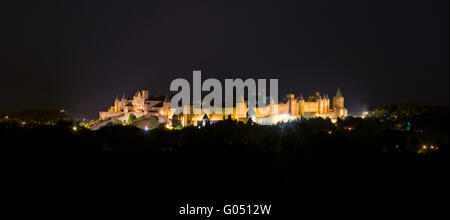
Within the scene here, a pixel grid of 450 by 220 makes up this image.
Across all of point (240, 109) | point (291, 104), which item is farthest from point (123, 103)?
point (291, 104)

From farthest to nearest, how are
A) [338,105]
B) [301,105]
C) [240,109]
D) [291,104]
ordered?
[338,105], [301,105], [291,104], [240,109]

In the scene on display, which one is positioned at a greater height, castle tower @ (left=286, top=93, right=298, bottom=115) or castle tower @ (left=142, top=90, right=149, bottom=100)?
castle tower @ (left=142, top=90, right=149, bottom=100)

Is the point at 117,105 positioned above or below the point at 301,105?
above

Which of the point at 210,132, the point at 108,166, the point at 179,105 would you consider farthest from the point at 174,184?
the point at 179,105

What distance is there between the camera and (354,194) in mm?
10492

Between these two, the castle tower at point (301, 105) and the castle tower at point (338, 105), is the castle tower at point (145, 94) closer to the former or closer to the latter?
the castle tower at point (301, 105)

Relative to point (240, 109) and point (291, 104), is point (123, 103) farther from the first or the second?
point (291, 104)

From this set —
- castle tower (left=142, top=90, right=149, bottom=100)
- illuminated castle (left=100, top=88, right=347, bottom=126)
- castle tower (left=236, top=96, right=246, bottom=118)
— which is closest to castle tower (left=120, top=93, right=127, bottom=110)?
illuminated castle (left=100, top=88, right=347, bottom=126)

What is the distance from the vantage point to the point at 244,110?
1353 inches

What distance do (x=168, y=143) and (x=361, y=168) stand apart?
10.7 meters

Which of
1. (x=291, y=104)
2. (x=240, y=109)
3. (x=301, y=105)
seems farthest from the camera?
(x=301, y=105)

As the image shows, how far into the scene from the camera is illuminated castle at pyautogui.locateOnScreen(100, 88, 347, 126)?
32594 mm

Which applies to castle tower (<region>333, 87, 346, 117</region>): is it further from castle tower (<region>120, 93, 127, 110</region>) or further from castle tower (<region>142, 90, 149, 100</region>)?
castle tower (<region>120, 93, 127, 110</region>)

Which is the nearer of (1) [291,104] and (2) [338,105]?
(1) [291,104]
